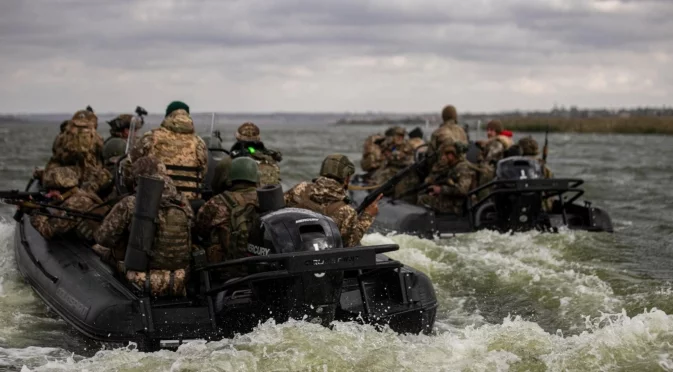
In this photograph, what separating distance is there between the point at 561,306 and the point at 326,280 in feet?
15.3

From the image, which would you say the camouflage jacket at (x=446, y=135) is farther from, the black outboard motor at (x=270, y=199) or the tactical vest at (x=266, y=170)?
the black outboard motor at (x=270, y=199)

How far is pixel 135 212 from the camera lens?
28.0 ft

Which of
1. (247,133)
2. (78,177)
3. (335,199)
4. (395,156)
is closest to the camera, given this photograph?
(335,199)

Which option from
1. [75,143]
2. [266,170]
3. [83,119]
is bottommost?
[266,170]

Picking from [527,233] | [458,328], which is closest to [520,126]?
[527,233]

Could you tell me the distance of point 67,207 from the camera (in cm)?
1085

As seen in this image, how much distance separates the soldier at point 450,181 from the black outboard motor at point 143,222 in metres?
8.21

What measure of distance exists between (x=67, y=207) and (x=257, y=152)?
2257 millimetres

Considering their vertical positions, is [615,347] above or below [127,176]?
below

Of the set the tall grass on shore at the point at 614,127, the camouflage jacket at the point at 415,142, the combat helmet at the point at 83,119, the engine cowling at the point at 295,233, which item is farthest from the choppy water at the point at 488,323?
the tall grass on shore at the point at 614,127

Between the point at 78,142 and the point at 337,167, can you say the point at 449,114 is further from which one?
the point at 337,167

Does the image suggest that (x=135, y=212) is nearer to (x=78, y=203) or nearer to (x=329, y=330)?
(x=329, y=330)

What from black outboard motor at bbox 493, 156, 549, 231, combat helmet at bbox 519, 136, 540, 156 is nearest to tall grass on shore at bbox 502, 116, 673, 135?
combat helmet at bbox 519, 136, 540, 156

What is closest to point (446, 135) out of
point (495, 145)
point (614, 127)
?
point (495, 145)
